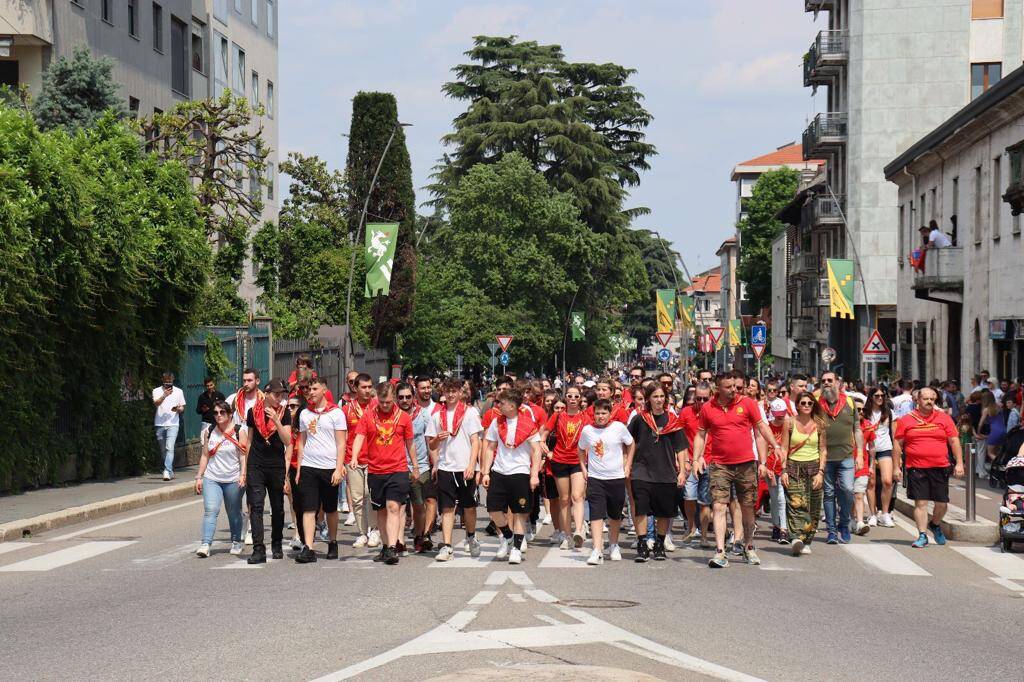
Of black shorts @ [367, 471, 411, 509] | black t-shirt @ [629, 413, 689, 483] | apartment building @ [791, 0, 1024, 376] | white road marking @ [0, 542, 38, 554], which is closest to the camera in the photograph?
black shorts @ [367, 471, 411, 509]

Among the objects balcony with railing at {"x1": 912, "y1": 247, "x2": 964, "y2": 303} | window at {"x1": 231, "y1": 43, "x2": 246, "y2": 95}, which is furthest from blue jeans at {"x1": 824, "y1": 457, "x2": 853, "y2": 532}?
window at {"x1": 231, "y1": 43, "x2": 246, "y2": 95}

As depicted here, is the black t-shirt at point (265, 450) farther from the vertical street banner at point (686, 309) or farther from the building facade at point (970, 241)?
the vertical street banner at point (686, 309)

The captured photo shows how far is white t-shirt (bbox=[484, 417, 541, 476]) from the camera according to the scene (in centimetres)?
1440

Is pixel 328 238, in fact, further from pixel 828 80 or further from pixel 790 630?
pixel 790 630

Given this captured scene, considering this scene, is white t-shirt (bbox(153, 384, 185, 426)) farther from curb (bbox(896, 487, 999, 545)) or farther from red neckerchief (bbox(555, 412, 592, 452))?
curb (bbox(896, 487, 999, 545))

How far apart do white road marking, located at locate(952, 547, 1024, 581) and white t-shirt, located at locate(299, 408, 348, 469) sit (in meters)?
6.53

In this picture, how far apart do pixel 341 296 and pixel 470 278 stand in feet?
50.8

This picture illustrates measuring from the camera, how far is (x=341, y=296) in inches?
Result: 2034

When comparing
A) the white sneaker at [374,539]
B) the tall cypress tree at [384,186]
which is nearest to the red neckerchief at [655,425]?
the white sneaker at [374,539]

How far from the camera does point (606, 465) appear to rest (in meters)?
14.3

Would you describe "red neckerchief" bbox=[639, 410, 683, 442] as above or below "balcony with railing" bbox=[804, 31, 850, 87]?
below

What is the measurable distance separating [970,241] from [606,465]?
26935mm

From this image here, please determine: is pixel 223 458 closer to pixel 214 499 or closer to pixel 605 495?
pixel 214 499

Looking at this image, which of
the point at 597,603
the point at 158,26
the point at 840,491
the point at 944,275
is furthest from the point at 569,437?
the point at 158,26
